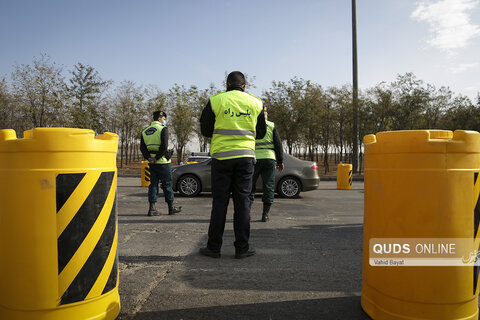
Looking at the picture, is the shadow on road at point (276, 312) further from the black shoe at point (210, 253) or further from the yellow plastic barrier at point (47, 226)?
the black shoe at point (210, 253)

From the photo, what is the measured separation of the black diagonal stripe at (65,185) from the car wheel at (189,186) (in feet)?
27.9

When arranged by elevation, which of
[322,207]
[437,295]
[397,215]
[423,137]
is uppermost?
[423,137]

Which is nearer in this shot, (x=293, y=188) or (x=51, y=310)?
(x=51, y=310)

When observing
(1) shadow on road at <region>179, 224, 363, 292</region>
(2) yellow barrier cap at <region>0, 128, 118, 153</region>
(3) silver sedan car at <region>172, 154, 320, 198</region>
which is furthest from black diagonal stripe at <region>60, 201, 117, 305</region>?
(3) silver sedan car at <region>172, 154, 320, 198</region>

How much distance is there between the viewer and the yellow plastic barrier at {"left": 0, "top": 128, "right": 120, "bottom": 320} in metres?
2.08

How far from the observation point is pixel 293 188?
10.6 metres

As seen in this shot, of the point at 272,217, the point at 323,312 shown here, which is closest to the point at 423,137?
the point at 323,312

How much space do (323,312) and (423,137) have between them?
Answer: 51.9 inches

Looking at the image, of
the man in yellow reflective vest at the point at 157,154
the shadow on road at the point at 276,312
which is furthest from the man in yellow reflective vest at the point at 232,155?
the man in yellow reflective vest at the point at 157,154

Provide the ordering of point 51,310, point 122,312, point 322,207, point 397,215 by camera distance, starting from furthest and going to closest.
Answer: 1. point 322,207
2. point 122,312
3. point 397,215
4. point 51,310

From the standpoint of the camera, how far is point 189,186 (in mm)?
10625

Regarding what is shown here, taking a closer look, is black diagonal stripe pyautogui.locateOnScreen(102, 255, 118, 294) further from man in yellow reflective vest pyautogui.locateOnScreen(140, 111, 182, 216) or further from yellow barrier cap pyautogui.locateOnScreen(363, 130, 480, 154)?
man in yellow reflective vest pyautogui.locateOnScreen(140, 111, 182, 216)

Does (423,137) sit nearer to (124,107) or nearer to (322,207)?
(322,207)

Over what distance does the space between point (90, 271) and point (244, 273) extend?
1.55 metres
